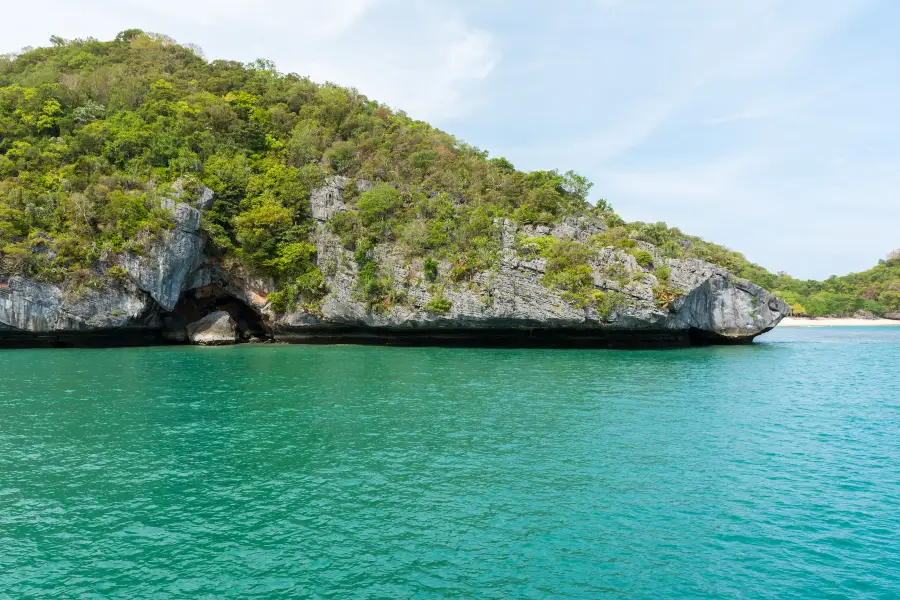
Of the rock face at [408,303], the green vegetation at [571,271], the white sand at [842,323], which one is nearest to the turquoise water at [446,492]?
the green vegetation at [571,271]

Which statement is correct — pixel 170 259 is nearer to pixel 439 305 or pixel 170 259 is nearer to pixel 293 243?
pixel 293 243

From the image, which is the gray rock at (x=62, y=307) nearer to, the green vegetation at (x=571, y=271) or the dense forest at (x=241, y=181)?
the dense forest at (x=241, y=181)

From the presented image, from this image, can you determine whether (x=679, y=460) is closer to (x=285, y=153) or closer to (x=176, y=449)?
(x=176, y=449)

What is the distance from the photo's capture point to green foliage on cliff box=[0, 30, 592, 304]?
39.1 metres

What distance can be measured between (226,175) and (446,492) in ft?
135

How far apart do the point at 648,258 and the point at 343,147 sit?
30889mm

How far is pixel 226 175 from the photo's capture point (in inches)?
1752

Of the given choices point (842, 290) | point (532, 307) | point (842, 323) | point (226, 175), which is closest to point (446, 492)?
point (532, 307)

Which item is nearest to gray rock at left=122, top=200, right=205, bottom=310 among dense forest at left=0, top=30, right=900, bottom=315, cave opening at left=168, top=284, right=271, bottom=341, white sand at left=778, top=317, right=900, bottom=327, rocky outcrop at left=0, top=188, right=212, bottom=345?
rocky outcrop at left=0, top=188, right=212, bottom=345

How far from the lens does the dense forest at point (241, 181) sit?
128 feet

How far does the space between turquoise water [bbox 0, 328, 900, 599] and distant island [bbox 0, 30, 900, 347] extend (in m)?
17.3

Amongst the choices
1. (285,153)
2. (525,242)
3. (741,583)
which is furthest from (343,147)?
(741,583)

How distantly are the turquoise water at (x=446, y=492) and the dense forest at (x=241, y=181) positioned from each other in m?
19.7

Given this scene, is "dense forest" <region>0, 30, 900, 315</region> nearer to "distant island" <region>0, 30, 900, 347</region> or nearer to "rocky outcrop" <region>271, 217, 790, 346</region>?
"distant island" <region>0, 30, 900, 347</region>
